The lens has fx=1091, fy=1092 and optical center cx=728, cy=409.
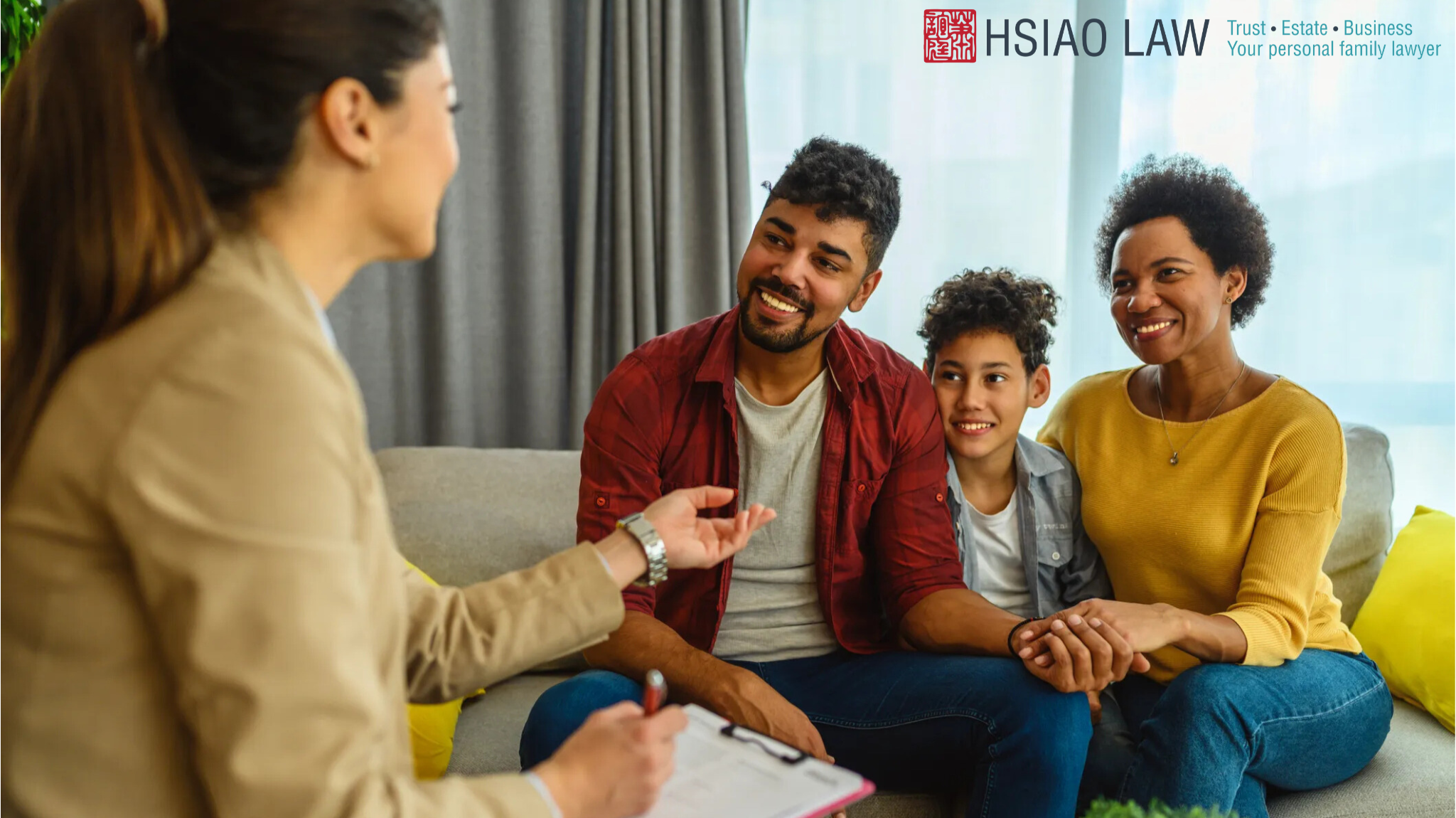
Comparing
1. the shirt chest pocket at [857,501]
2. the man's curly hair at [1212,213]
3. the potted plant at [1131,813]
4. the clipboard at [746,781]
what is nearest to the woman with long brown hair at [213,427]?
the clipboard at [746,781]

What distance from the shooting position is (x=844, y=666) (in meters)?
1.73

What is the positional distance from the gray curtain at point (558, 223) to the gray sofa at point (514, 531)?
498 millimetres

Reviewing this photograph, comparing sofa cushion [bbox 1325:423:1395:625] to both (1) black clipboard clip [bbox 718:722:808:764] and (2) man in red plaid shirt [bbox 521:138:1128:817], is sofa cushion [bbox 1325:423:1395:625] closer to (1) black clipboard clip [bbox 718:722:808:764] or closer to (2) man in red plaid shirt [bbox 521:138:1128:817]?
(2) man in red plaid shirt [bbox 521:138:1128:817]

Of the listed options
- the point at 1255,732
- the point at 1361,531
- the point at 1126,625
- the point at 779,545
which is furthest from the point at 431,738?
the point at 1361,531

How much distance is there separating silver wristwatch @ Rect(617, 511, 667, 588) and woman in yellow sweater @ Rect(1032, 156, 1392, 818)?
28.1 inches

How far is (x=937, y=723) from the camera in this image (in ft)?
5.12

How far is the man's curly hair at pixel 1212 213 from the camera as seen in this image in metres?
1.82

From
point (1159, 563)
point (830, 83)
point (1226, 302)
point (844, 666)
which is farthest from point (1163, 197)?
point (830, 83)

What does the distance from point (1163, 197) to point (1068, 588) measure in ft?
2.24

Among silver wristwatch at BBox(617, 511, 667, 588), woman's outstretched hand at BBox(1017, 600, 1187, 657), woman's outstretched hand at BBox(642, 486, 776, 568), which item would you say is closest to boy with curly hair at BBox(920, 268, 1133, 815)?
woman's outstretched hand at BBox(1017, 600, 1187, 657)

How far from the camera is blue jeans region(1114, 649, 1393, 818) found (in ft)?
4.91

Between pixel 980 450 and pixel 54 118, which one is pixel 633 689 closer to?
pixel 980 450

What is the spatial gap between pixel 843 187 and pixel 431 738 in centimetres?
108

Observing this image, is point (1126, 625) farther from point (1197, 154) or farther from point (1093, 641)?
point (1197, 154)
